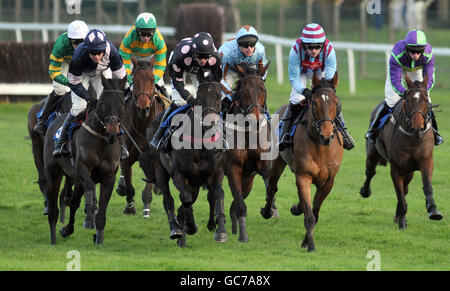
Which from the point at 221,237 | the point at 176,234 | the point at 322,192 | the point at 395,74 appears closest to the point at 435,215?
the point at 322,192

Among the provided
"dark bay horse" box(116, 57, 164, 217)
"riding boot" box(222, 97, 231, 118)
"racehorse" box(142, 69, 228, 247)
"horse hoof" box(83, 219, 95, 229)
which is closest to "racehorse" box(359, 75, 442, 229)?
"riding boot" box(222, 97, 231, 118)

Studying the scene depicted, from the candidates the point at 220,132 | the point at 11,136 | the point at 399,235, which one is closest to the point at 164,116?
the point at 220,132

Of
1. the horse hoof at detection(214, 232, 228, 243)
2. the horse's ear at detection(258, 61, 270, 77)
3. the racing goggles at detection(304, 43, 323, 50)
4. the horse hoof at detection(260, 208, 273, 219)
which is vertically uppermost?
the racing goggles at detection(304, 43, 323, 50)

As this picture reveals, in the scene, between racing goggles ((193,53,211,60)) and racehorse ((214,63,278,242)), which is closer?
racing goggles ((193,53,211,60))

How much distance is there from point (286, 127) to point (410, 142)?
1.53 meters

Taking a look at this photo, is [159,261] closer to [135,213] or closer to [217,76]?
[217,76]

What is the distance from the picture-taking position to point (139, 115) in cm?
1033

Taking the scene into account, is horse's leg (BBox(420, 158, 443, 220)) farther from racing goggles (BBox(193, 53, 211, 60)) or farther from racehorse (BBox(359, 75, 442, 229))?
racing goggles (BBox(193, 53, 211, 60))

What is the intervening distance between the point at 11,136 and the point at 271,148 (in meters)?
8.72

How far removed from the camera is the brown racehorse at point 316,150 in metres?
8.54

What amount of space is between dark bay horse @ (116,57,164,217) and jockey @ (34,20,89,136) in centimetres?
72

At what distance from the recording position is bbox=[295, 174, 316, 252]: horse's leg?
28.7 ft

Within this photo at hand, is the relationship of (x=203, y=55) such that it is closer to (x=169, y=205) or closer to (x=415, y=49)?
(x=169, y=205)
